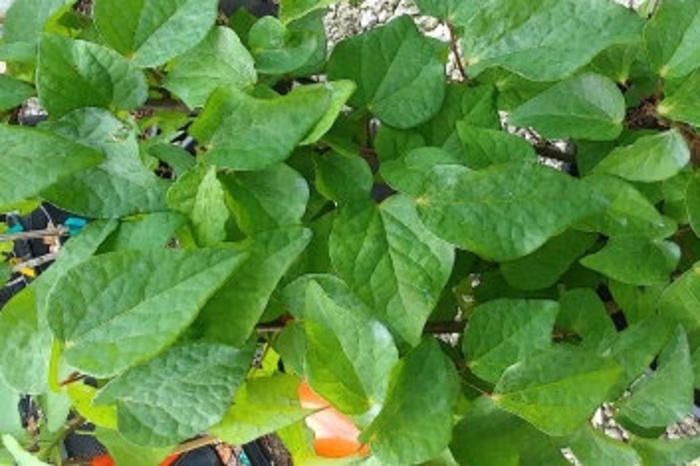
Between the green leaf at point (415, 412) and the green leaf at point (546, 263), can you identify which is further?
the green leaf at point (546, 263)

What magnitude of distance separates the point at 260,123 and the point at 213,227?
0.04m

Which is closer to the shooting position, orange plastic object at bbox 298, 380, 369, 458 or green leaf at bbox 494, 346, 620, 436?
green leaf at bbox 494, 346, 620, 436

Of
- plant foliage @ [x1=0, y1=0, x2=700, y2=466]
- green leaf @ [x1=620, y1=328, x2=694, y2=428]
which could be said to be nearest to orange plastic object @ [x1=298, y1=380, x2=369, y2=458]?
plant foliage @ [x1=0, y1=0, x2=700, y2=466]

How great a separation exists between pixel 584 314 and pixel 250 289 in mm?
167

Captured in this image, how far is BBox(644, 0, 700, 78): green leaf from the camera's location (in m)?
0.40

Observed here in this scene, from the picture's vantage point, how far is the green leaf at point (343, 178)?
410 mm

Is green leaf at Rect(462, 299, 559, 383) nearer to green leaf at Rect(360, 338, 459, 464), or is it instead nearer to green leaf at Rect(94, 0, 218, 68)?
green leaf at Rect(360, 338, 459, 464)

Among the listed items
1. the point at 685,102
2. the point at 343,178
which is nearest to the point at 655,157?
the point at 685,102

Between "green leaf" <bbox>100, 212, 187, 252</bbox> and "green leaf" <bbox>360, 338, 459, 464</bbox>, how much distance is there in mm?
98

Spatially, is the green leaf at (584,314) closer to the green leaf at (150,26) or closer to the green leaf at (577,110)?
the green leaf at (577,110)

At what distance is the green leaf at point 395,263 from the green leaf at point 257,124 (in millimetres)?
39

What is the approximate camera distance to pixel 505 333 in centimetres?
39

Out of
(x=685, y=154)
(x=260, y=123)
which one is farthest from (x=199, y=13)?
(x=685, y=154)

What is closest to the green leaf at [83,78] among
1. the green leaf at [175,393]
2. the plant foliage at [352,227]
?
the plant foliage at [352,227]
